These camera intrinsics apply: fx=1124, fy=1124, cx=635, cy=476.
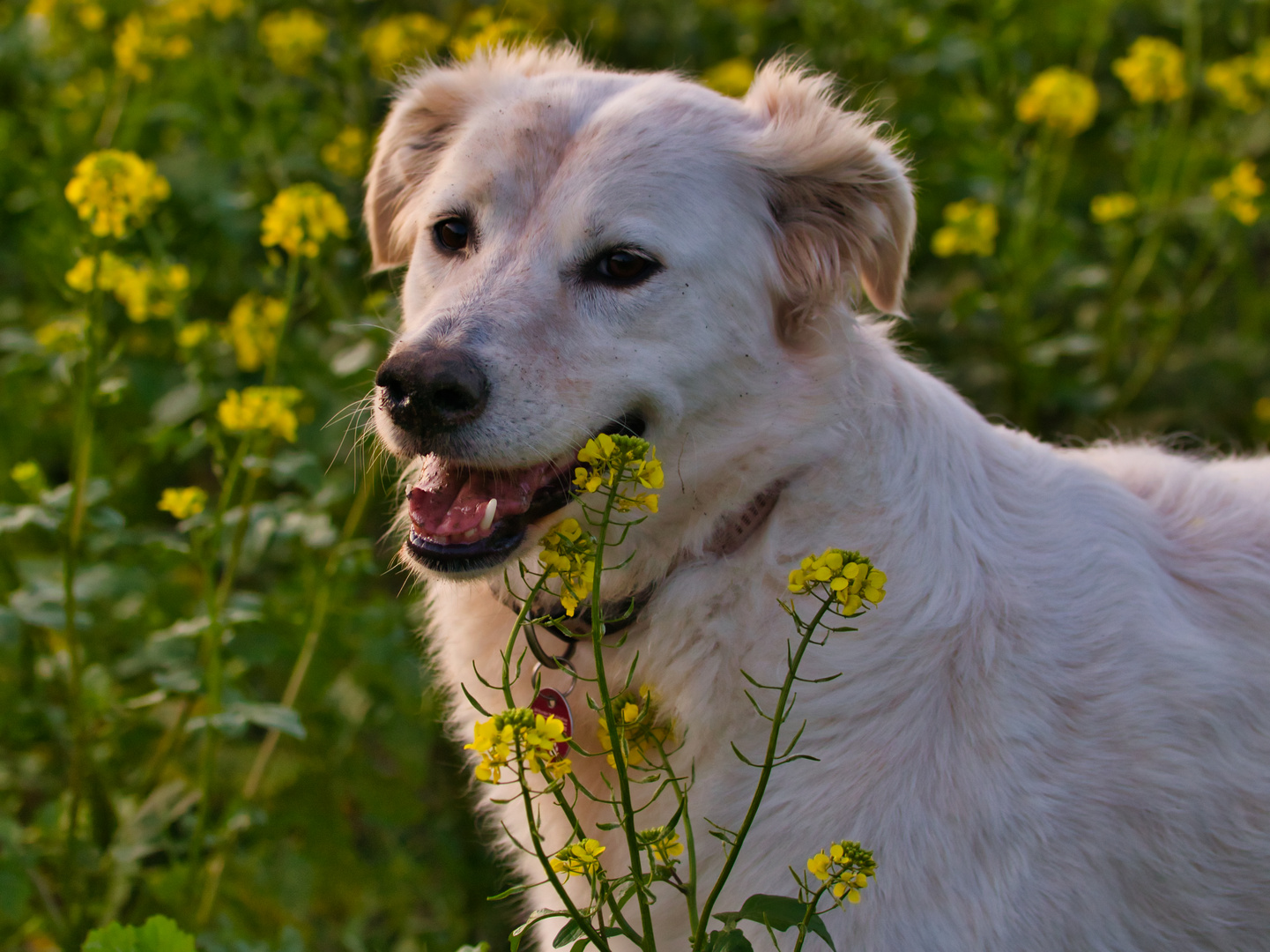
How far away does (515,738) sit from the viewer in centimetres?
141

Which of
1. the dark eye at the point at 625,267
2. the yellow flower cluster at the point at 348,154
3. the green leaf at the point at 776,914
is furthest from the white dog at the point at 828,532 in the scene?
the yellow flower cluster at the point at 348,154

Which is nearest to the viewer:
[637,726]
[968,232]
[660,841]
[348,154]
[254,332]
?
[660,841]

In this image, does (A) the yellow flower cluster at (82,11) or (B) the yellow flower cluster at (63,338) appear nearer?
(B) the yellow flower cluster at (63,338)

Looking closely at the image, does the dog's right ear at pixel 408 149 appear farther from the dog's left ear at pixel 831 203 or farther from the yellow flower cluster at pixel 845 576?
the yellow flower cluster at pixel 845 576

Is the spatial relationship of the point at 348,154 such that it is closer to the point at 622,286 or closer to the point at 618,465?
the point at 622,286

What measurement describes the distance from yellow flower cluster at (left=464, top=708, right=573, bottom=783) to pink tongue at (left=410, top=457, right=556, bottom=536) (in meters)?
0.62

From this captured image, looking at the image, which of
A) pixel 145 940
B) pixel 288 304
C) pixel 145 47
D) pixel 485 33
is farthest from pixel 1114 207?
pixel 145 940

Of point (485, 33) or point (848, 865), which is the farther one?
point (485, 33)

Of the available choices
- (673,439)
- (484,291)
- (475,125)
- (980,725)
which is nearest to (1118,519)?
(980,725)

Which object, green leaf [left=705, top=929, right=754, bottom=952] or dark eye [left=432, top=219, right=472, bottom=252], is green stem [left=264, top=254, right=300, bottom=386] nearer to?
dark eye [left=432, top=219, right=472, bottom=252]

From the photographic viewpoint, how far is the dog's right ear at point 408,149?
8.45 feet

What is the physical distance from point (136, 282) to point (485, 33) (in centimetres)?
129

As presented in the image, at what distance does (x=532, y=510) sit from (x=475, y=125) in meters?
0.85

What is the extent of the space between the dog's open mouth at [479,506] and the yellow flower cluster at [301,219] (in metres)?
0.70
